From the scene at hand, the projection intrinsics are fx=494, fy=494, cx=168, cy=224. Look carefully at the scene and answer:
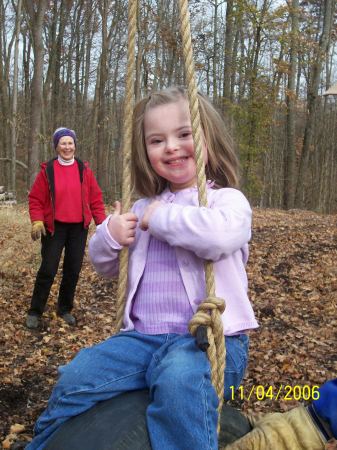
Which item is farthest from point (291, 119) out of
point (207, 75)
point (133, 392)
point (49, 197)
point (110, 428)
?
point (110, 428)

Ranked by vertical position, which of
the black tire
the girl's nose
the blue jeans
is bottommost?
the black tire

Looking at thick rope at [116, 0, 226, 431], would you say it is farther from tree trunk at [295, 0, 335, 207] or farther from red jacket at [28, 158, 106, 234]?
tree trunk at [295, 0, 335, 207]

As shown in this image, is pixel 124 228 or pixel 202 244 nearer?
pixel 202 244

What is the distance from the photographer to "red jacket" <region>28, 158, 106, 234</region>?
15.6 feet

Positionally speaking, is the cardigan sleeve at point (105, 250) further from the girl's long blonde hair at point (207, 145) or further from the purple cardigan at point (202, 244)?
the girl's long blonde hair at point (207, 145)

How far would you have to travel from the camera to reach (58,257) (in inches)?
193

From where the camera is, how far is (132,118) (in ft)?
6.66

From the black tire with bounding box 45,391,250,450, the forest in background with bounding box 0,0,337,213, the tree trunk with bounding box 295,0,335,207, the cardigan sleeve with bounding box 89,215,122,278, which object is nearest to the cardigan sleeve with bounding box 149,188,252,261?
the cardigan sleeve with bounding box 89,215,122,278

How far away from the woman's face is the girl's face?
2830 millimetres

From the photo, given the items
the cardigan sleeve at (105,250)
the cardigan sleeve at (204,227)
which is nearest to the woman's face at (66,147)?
the cardigan sleeve at (105,250)

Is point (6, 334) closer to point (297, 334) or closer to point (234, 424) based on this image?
point (297, 334)

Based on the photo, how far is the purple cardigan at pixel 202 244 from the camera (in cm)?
183

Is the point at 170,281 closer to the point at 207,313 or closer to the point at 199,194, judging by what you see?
the point at 207,313

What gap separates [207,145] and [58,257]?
3133mm
